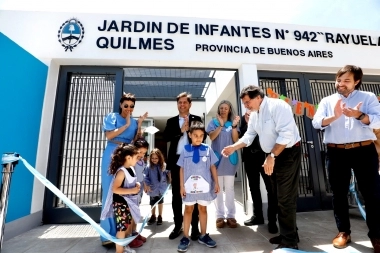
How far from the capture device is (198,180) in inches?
85.9

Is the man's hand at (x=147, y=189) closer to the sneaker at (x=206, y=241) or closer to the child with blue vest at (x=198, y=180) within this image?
the child with blue vest at (x=198, y=180)

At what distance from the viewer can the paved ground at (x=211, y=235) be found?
2080 mm

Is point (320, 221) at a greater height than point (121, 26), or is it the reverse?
point (121, 26)

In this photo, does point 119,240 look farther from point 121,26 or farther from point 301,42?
point 301,42

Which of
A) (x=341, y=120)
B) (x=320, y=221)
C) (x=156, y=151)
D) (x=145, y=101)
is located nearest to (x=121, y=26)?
(x=156, y=151)

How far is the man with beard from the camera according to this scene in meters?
1.91

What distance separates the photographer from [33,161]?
9.24ft

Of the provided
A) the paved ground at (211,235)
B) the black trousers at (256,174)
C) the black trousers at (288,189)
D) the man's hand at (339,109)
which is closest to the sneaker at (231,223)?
the paved ground at (211,235)

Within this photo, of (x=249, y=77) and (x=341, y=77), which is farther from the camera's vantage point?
(x=249, y=77)

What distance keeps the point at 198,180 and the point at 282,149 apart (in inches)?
35.9

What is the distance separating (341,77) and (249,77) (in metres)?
1.41

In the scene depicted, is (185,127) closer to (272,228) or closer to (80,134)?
(272,228)

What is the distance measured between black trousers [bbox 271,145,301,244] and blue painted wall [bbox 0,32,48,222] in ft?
10.0

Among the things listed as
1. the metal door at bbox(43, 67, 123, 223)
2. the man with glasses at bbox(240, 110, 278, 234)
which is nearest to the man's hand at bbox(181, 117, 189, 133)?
the man with glasses at bbox(240, 110, 278, 234)
